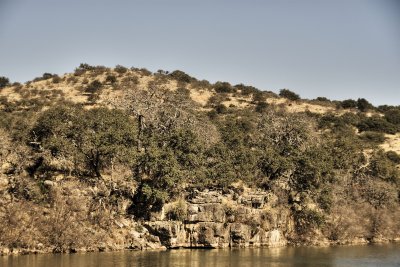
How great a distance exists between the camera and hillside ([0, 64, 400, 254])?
55156mm

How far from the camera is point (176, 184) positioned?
5953 centimetres

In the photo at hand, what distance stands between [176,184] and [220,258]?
1251 cm

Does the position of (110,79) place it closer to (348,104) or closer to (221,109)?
(221,109)

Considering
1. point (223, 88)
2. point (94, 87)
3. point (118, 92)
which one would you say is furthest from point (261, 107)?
point (94, 87)

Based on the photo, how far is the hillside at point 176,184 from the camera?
5516 centimetres

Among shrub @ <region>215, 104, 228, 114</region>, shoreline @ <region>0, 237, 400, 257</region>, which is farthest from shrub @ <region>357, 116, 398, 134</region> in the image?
shoreline @ <region>0, 237, 400, 257</region>

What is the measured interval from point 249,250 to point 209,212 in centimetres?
588

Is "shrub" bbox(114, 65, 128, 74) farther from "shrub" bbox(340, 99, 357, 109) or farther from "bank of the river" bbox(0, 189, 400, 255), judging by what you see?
"bank of the river" bbox(0, 189, 400, 255)

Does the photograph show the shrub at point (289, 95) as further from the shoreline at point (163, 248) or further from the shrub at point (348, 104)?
the shoreline at point (163, 248)

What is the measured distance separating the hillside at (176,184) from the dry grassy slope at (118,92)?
32252 mm

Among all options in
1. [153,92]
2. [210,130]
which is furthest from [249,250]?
[153,92]

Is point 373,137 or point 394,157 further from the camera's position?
point 373,137

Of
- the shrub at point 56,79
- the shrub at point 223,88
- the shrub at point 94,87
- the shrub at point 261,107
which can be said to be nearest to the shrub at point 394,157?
the shrub at point 261,107

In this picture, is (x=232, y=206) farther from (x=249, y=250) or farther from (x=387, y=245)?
(x=387, y=245)
